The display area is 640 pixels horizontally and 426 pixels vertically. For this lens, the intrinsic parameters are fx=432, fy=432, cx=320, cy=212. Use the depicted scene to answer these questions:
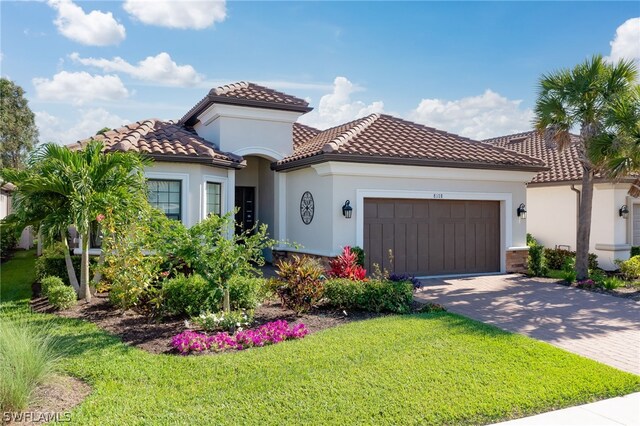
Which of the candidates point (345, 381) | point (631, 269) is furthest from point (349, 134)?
point (631, 269)

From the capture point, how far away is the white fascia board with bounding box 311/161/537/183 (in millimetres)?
11961

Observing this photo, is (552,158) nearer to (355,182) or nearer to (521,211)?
(521,211)

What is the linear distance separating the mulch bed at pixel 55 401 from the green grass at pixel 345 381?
125 mm

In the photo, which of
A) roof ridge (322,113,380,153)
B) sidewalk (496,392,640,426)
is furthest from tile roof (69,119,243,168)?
sidewalk (496,392,640,426)

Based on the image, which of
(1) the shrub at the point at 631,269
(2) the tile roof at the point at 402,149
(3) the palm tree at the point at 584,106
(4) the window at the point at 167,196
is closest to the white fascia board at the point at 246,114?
(2) the tile roof at the point at 402,149

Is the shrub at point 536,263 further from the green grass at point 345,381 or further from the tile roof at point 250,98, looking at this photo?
the tile roof at point 250,98

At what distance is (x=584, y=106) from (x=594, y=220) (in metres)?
5.92

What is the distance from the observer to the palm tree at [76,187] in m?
8.55

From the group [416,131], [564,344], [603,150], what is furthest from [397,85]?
[564,344]

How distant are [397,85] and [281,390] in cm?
1208

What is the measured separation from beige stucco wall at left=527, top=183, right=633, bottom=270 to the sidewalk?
42.7 feet

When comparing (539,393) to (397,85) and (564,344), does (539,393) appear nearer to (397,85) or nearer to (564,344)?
(564,344)

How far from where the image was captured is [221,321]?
722 cm

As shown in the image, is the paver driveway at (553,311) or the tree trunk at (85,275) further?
the tree trunk at (85,275)
